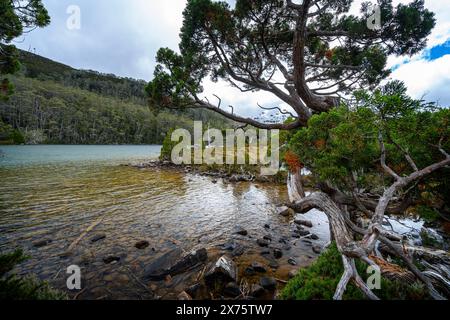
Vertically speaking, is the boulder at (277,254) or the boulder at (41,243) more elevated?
the boulder at (41,243)

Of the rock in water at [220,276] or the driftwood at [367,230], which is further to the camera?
the rock in water at [220,276]

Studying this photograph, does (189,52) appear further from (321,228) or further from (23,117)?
(23,117)

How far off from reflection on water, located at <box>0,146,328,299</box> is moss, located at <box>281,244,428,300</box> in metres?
1.45

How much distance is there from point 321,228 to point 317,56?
733 centimetres

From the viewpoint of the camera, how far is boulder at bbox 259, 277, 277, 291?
4517 millimetres

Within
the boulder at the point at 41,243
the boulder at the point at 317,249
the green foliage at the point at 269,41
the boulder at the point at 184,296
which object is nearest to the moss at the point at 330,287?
the boulder at the point at 184,296

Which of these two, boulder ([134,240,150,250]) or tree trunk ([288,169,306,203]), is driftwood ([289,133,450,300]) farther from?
boulder ([134,240,150,250])

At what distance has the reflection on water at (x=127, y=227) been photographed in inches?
196

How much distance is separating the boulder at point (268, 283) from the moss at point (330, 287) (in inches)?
33.6

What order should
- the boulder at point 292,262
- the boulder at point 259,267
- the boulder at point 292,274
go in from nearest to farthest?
the boulder at point 292,274 → the boulder at point 259,267 → the boulder at point 292,262

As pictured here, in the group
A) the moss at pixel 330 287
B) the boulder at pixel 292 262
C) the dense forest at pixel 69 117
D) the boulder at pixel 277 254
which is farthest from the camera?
the dense forest at pixel 69 117

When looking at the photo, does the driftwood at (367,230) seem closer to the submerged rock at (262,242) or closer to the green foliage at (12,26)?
the submerged rock at (262,242)

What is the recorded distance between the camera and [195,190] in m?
15.3

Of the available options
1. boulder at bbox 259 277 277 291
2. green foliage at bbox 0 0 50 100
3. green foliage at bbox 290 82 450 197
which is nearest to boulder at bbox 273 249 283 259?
boulder at bbox 259 277 277 291
